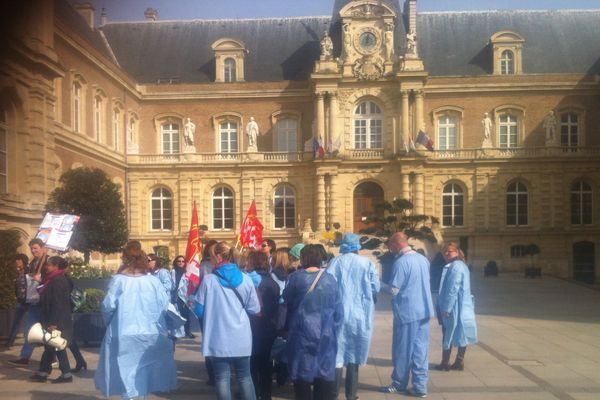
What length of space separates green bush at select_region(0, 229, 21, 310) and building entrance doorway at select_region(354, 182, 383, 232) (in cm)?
2776

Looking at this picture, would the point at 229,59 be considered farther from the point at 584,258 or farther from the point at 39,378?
the point at 39,378

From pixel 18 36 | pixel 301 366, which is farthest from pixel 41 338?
pixel 18 36

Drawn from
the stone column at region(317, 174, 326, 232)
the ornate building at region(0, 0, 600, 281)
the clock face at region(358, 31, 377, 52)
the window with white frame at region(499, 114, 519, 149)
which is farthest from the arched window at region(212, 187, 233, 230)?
the window with white frame at region(499, 114, 519, 149)

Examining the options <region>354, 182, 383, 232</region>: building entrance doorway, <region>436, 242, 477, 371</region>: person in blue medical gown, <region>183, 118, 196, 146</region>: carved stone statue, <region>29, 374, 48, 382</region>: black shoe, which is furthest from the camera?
<region>183, 118, 196, 146</region>: carved stone statue

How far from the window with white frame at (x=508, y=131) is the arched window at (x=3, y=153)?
28114 mm

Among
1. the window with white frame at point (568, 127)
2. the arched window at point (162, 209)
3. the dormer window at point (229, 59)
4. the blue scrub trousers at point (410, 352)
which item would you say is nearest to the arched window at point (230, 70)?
the dormer window at point (229, 59)

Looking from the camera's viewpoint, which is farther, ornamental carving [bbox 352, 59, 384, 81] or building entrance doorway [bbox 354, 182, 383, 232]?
building entrance doorway [bbox 354, 182, 383, 232]

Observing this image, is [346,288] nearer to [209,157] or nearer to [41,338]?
[41,338]

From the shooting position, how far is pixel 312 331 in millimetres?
7312

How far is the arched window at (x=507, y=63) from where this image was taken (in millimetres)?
41344

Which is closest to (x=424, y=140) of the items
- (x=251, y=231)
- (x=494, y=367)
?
(x=251, y=231)

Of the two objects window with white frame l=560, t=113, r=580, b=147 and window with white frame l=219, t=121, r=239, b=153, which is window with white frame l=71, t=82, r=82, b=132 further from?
window with white frame l=560, t=113, r=580, b=147

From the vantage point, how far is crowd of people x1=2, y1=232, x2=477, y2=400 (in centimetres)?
724

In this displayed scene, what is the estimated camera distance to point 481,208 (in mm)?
39938
